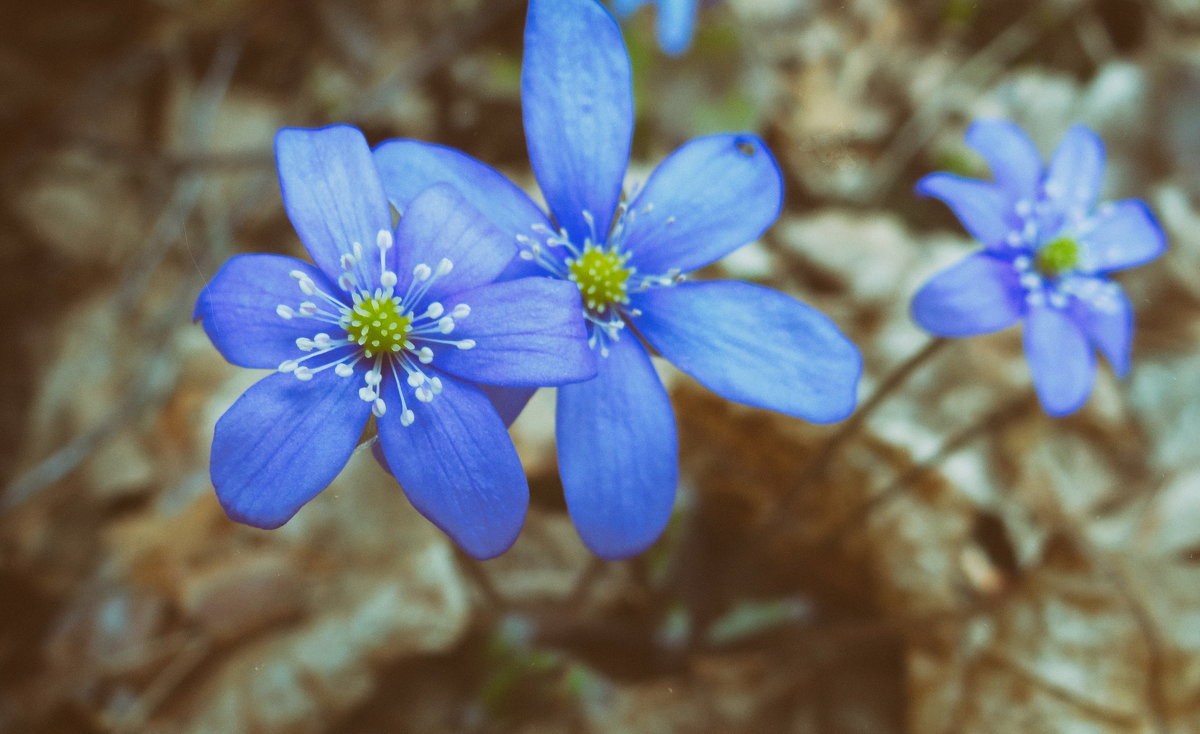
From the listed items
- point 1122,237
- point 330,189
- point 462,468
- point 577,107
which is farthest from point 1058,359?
point 330,189

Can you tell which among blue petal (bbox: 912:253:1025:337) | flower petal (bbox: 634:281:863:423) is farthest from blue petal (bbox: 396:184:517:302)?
blue petal (bbox: 912:253:1025:337)

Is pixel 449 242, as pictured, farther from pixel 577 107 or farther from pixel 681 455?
pixel 681 455

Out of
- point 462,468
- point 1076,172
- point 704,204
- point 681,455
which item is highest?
point 1076,172

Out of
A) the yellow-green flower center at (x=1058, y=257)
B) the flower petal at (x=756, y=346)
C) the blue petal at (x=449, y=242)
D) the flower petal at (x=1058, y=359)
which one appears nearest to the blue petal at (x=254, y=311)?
the blue petal at (x=449, y=242)

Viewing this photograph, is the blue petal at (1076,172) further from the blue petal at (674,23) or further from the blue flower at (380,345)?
the blue flower at (380,345)

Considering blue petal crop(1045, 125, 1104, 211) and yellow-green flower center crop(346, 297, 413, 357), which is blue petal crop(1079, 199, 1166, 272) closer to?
blue petal crop(1045, 125, 1104, 211)

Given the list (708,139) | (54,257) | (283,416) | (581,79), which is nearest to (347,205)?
(283,416)

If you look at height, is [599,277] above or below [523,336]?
above
